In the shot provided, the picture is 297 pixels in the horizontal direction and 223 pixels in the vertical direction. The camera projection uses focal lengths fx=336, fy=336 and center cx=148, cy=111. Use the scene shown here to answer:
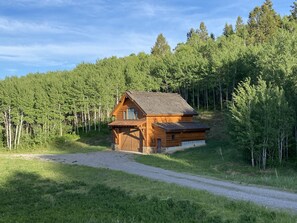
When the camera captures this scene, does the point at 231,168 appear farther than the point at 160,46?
No

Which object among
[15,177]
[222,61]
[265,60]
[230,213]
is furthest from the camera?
[222,61]

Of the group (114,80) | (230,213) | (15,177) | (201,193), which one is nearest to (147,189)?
(201,193)

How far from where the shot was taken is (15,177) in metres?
19.5

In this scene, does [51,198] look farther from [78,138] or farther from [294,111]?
[78,138]

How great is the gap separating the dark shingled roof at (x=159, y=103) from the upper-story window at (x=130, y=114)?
1.79 metres

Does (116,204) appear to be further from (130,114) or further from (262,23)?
(262,23)

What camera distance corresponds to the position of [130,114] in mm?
42812

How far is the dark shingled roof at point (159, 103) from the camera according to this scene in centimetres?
4082

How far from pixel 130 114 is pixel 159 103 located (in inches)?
156

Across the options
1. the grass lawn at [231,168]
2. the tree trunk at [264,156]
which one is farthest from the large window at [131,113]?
the tree trunk at [264,156]

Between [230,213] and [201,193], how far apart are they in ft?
11.3

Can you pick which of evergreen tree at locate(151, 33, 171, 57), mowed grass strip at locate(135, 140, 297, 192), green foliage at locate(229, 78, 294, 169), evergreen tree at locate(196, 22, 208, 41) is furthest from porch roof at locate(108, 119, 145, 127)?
evergreen tree at locate(196, 22, 208, 41)

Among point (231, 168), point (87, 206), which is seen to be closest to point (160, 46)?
point (231, 168)

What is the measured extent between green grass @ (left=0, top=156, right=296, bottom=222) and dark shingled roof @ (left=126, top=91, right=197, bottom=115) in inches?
911
